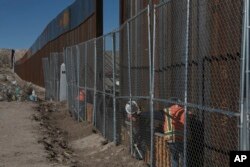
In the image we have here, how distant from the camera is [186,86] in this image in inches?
288

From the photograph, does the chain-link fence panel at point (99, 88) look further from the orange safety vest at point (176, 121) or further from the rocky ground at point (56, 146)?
the orange safety vest at point (176, 121)

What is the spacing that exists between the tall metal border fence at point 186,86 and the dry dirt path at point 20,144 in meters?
1.63

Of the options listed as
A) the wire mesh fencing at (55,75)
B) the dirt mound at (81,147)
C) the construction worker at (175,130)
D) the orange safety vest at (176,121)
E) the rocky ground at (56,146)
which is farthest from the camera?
the wire mesh fencing at (55,75)

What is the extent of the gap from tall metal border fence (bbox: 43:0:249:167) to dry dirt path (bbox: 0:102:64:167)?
163 cm

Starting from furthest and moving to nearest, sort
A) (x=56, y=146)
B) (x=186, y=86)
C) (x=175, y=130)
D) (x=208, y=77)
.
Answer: (x=56, y=146) → (x=175, y=130) → (x=208, y=77) → (x=186, y=86)

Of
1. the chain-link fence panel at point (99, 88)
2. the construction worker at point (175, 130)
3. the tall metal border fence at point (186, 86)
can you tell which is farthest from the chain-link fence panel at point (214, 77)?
the chain-link fence panel at point (99, 88)

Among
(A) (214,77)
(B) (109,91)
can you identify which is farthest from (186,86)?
(B) (109,91)

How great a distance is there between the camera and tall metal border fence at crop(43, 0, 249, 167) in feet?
22.3

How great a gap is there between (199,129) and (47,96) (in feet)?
91.6

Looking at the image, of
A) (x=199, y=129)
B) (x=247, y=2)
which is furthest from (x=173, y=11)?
(x=247, y=2)

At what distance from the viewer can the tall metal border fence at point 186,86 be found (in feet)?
22.3

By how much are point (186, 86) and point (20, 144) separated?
7.13 meters

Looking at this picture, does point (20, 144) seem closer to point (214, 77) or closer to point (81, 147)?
point (81, 147)

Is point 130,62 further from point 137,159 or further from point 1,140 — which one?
point 1,140
